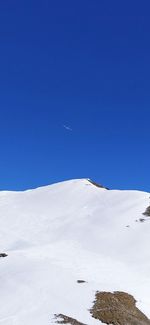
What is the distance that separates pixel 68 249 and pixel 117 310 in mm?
22215

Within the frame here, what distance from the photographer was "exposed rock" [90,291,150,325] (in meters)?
37.2

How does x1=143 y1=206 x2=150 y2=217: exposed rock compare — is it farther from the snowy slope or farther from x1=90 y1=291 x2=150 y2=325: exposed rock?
x1=90 y1=291 x2=150 y2=325: exposed rock

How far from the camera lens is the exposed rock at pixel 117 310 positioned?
37250 mm

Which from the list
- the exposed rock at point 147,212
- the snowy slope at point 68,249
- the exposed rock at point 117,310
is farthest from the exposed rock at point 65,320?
the exposed rock at point 147,212

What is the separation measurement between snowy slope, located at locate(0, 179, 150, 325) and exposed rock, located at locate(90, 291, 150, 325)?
820 mm

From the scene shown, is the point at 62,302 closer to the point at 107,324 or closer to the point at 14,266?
the point at 107,324

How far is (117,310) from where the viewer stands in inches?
1538

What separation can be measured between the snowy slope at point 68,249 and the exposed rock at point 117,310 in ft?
2.69

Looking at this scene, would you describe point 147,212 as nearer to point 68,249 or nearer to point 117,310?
point 68,249

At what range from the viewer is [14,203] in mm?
92312

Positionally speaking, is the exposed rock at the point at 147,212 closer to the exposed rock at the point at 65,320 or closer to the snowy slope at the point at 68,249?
the snowy slope at the point at 68,249

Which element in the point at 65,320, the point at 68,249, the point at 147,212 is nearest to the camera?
the point at 65,320

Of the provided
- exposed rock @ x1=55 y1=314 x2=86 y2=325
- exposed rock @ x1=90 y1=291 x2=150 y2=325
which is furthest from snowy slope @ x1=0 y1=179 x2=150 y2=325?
exposed rock @ x1=90 y1=291 x2=150 y2=325

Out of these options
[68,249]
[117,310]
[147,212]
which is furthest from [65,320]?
[147,212]
